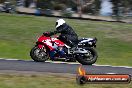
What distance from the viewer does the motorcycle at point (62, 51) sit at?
684 inches

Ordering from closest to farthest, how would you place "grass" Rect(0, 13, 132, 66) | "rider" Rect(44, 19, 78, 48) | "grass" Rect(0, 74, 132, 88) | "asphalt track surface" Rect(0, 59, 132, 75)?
1. "grass" Rect(0, 74, 132, 88)
2. "asphalt track surface" Rect(0, 59, 132, 75)
3. "rider" Rect(44, 19, 78, 48)
4. "grass" Rect(0, 13, 132, 66)

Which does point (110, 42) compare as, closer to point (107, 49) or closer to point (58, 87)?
point (107, 49)

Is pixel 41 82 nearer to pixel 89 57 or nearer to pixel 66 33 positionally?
→ pixel 89 57

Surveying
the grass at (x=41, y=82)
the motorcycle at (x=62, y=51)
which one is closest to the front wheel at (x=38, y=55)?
the motorcycle at (x=62, y=51)

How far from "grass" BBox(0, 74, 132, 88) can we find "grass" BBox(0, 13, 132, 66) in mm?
8157

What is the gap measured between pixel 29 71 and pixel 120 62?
28.0 feet

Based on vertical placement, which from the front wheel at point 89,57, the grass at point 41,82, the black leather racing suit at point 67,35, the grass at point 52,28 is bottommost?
the grass at point 52,28

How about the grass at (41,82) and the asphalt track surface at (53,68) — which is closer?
the grass at (41,82)

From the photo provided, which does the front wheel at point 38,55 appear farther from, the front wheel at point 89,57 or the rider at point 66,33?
the front wheel at point 89,57

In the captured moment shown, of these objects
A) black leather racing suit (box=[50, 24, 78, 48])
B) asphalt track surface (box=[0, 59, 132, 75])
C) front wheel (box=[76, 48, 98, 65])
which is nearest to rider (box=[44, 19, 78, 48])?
black leather racing suit (box=[50, 24, 78, 48])

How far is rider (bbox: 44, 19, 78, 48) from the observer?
17438 mm

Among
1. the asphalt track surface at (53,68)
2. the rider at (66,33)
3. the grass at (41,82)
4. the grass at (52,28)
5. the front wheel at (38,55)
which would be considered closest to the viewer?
the grass at (41,82)

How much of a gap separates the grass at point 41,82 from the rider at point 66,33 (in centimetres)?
470

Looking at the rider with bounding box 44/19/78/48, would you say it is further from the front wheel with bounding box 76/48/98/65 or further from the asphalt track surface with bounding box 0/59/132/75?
the asphalt track surface with bounding box 0/59/132/75
